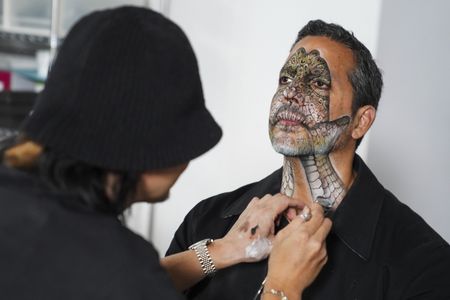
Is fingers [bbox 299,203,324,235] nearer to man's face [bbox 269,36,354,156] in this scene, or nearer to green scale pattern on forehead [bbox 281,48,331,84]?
man's face [bbox 269,36,354,156]

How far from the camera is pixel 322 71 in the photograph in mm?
1249

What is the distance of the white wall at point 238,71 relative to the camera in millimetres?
1896

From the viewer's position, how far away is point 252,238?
1.17m

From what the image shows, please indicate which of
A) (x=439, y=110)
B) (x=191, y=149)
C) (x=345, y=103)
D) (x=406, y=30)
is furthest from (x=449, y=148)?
(x=191, y=149)

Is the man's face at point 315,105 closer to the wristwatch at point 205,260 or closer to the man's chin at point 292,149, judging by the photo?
the man's chin at point 292,149

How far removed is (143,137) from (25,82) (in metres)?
1.41

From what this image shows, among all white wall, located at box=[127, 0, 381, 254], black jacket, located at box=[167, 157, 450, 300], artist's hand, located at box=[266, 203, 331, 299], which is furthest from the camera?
white wall, located at box=[127, 0, 381, 254]

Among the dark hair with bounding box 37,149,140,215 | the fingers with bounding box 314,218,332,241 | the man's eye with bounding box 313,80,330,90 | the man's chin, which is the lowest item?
the fingers with bounding box 314,218,332,241

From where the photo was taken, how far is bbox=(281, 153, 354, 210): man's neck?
1273 millimetres

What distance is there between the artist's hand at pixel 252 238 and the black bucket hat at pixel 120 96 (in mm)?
420

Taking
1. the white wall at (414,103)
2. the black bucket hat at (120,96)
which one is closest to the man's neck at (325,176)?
the white wall at (414,103)

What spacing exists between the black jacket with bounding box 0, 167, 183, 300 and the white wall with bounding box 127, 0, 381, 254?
1.16 metres

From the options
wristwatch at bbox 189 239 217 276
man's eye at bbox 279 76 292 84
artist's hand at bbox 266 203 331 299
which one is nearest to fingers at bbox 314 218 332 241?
artist's hand at bbox 266 203 331 299

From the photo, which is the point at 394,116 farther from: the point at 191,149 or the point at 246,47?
the point at 191,149
